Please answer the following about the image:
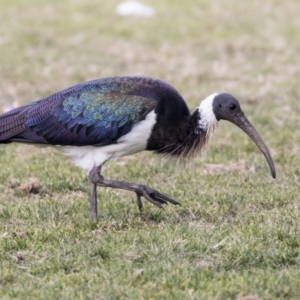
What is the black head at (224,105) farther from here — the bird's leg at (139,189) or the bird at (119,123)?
the bird's leg at (139,189)

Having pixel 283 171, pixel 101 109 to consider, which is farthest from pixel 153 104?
pixel 283 171

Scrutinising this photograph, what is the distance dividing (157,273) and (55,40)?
11.8 metres

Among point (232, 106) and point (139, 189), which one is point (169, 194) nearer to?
point (139, 189)

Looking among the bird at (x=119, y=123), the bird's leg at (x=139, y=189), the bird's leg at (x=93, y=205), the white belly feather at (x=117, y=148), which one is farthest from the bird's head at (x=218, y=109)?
the bird's leg at (x=93, y=205)

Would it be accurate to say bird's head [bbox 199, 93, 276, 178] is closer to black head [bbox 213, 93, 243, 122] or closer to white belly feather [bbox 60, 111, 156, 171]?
black head [bbox 213, 93, 243, 122]

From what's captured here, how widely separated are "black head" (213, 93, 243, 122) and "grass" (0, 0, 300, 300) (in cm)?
76

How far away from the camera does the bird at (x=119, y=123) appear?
6887 millimetres

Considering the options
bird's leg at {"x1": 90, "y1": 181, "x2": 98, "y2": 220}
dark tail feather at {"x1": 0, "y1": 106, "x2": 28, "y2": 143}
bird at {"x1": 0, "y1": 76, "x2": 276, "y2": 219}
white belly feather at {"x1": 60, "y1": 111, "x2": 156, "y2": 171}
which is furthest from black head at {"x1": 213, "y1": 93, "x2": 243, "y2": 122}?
dark tail feather at {"x1": 0, "y1": 106, "x2": 28, "y2": 143}

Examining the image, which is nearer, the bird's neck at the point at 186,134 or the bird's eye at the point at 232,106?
the bird's neck at the point at 186,134

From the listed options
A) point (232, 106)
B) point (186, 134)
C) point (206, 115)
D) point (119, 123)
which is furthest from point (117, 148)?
point (232, 106)

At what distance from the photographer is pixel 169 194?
7754mm

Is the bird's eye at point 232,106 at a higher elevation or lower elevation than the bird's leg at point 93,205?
higher

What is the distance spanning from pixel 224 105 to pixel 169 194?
1083 millimetres

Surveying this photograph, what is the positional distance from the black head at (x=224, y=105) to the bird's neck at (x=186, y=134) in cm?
4
